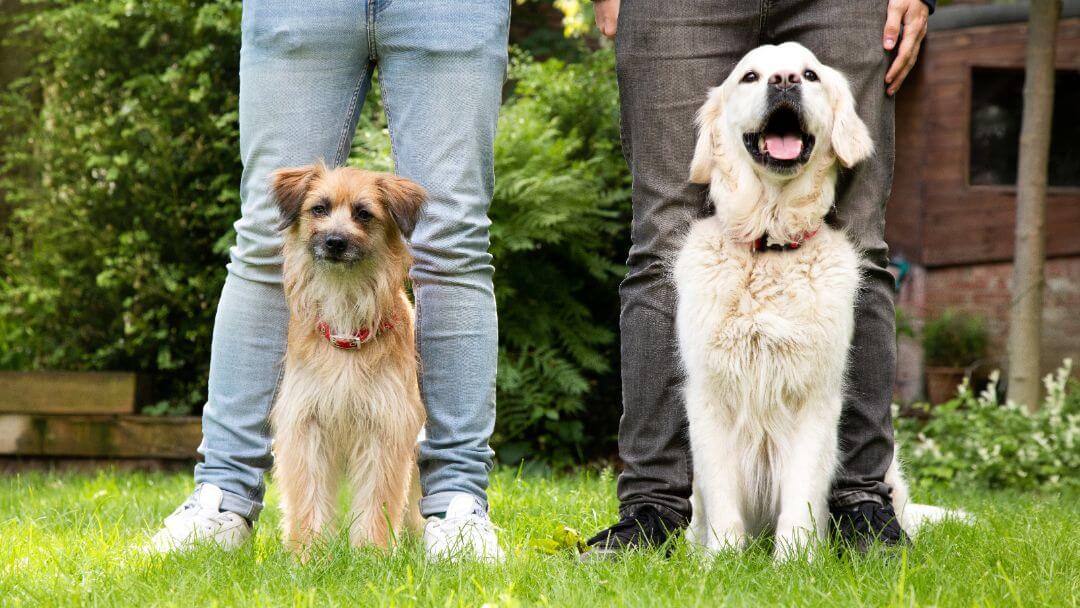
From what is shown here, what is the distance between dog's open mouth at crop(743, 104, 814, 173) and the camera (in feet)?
10.4

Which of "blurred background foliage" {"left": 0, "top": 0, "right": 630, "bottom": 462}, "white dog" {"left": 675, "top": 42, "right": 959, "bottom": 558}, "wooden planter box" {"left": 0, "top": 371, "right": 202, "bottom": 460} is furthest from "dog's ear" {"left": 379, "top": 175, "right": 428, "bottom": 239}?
"wooden planter box" {"left": 0, "top": 371, "right": 202, "bottom": 460}

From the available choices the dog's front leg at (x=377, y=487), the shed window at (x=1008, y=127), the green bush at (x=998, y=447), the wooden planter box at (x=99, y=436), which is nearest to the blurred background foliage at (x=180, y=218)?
the wooden planter box at (x=99, y=436)

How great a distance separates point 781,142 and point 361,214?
1.35m

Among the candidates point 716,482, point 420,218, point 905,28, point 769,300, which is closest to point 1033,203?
point 905,28

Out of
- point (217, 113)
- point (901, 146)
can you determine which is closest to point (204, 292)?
point (217, 113)

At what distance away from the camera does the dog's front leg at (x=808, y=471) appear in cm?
306

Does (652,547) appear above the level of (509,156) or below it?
below

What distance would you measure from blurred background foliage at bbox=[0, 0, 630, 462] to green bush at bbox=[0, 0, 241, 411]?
1cm

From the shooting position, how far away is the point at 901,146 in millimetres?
10023

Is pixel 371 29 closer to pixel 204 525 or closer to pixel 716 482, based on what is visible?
pixel 204 525

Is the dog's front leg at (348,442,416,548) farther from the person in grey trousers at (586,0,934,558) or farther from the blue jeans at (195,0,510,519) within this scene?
the person in grey trousers at (586,0,934,558)

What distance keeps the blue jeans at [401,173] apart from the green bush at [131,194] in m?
3.43

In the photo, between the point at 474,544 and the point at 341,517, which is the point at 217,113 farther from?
the point at 474,544

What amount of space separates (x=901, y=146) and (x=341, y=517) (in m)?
8.02
